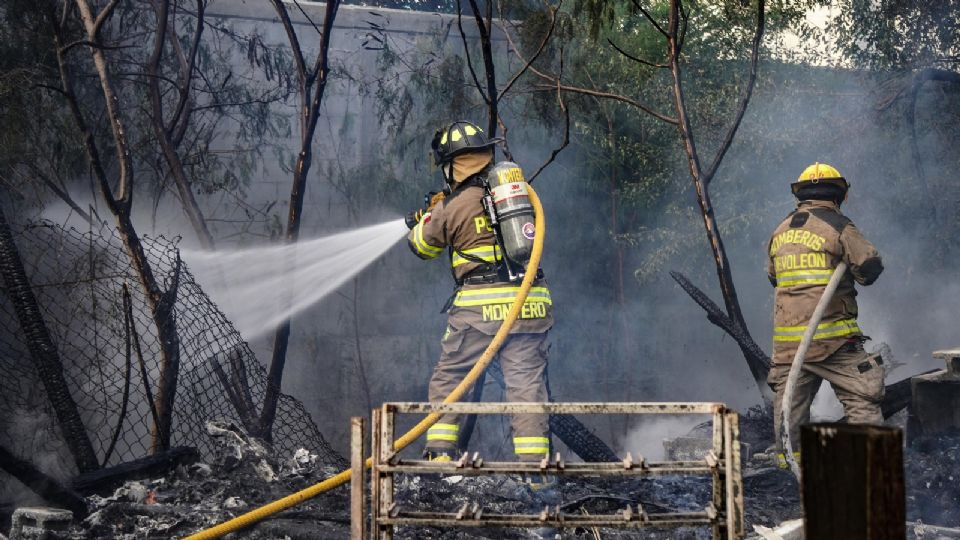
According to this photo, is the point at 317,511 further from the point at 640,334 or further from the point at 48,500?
the point at 640,334

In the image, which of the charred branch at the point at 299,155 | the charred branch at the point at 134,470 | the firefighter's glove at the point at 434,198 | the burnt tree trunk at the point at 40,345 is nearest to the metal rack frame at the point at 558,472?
the charred branch at the point at 134,470

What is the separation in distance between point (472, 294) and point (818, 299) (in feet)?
7.31

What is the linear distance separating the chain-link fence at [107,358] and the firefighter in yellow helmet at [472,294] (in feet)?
3.61

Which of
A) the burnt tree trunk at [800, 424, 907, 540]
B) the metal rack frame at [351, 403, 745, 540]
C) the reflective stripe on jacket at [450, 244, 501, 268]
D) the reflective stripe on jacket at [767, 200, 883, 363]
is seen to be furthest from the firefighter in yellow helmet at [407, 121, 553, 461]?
the burnt tree trunk at [800, 424, 907, 540]

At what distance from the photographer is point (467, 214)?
568 cm

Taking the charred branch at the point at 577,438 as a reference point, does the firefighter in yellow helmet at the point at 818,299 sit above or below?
above

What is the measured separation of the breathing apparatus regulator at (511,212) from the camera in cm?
543

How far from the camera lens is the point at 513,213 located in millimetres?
5453

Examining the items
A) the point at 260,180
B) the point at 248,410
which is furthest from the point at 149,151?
the point at 248,410

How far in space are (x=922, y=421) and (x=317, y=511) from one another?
4.50 m

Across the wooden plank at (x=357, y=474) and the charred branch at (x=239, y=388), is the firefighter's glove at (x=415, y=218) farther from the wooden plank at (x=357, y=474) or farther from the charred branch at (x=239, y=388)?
the wooden plank at (x=357, y=474)

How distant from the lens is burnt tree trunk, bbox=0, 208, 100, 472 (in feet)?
16.6

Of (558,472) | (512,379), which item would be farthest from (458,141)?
(558,472)

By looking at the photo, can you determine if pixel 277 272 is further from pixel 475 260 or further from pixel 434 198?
pixel 475 260
